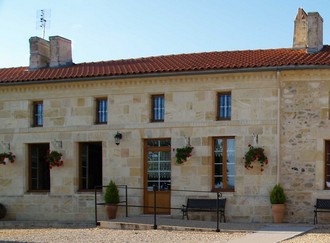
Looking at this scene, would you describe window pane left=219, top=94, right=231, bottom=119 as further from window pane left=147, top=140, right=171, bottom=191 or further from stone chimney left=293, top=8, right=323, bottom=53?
stone chimney left=293, top=8, right=323, bottom=53

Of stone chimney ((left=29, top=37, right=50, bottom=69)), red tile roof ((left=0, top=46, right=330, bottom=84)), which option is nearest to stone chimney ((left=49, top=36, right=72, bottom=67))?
stone chimney ((left=29, top=37, right=50, bottom=69))

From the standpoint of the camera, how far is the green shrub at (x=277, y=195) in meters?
16.8

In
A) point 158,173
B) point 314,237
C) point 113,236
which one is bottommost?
point 113,236

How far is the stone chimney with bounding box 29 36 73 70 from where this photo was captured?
21734mm

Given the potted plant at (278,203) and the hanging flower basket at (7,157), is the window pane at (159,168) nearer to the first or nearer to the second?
the potted plant at (278,203)

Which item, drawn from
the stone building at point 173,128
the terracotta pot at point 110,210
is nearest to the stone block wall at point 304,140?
the stone building at point 173,128

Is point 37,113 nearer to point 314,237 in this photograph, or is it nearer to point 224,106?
point 224,106

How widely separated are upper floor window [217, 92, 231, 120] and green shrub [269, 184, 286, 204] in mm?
2525

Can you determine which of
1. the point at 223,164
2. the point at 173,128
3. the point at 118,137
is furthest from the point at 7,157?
the point at 223,164

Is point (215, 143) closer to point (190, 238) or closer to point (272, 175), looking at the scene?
point (272, 175)

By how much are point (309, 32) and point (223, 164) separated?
465 cm

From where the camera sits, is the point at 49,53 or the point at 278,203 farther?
the point at 49,53

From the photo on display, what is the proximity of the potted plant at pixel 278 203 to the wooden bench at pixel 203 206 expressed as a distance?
1.41 meters

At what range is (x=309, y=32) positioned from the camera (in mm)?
18609
